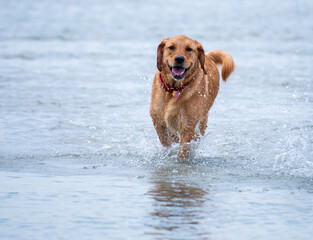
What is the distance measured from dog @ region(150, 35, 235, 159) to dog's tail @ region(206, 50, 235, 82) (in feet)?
3.00

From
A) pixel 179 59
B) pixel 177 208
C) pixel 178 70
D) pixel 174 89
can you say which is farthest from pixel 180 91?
pixel 177 208

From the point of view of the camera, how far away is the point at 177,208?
4746mm

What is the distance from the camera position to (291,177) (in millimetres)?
5676

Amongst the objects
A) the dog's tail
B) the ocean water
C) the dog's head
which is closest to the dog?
the dog's head

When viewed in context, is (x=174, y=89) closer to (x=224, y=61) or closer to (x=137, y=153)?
(x=137, y=153)

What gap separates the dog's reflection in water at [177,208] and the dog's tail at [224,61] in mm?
2350

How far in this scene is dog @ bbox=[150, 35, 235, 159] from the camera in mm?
6238

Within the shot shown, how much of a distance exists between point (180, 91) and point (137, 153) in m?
0.85

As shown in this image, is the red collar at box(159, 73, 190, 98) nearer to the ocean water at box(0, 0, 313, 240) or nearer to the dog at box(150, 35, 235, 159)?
the dog at box(150, 35, 235, 159)

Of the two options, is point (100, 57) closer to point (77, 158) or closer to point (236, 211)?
point (77, 158)

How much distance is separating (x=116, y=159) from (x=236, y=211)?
2.01m

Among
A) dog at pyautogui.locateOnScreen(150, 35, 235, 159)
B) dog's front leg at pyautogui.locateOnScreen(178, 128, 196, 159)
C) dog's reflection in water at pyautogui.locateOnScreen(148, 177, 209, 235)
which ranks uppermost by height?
dog at pyautogui.locateOnScreen(150, 35, 235, 159)

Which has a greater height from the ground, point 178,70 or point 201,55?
point 201,55

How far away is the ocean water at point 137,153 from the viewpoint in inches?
176
